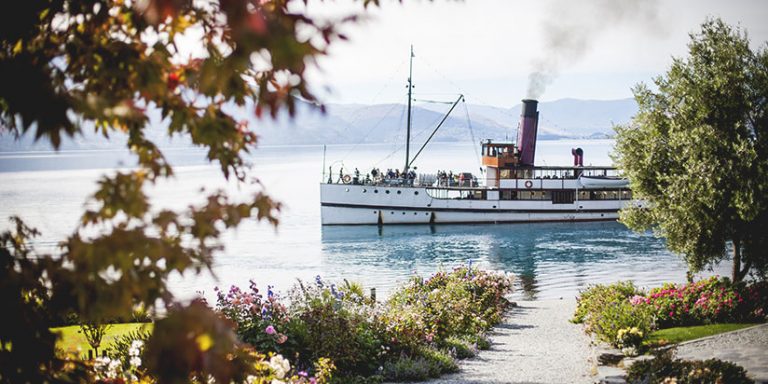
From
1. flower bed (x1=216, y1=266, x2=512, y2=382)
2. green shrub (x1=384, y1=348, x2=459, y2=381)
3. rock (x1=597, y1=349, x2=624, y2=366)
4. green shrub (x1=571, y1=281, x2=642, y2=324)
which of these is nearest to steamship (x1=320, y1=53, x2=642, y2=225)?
green shrub (x1=571, y1=281, x2=642, y2=324)

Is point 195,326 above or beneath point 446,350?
above

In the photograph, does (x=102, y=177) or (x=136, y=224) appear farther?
(x=136, y=224)

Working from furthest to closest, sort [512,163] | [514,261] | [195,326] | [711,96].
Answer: [512,163], [514,261], [711,96], [195,326]

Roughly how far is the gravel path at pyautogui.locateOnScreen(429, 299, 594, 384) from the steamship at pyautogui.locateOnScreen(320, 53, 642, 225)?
41.4m

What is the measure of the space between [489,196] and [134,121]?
6165 centimetres

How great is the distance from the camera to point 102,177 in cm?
352

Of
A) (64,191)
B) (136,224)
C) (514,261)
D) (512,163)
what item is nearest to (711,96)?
(136,224)

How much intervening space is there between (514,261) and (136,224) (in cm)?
4184

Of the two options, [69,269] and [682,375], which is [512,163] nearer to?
[682,375]

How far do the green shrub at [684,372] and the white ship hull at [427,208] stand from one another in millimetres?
51564

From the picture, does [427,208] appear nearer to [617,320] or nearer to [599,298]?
[599,298]

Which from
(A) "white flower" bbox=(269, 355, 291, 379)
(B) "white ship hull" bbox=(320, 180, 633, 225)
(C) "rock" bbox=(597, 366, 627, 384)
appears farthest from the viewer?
(B) "white ship hull" bbox=(320, 180, 633, 225)

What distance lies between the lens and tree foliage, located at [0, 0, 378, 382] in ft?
10.4

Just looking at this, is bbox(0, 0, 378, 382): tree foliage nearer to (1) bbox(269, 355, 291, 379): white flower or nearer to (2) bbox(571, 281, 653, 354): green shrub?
(1) bbox(269, 355, 291, 379): white flower
